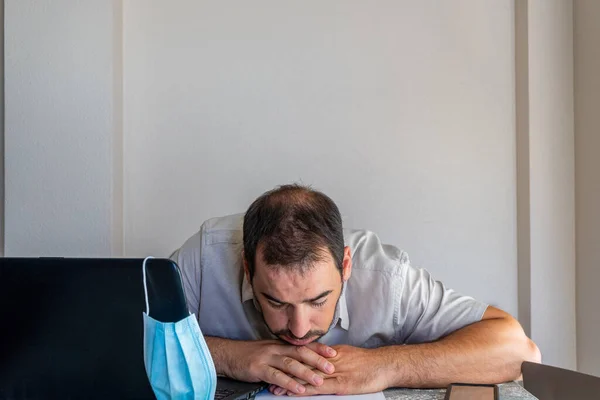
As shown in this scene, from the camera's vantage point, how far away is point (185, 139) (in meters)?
2.37

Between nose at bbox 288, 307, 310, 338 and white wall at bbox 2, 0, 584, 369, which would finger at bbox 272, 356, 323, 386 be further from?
white wall at bbox 2, 0, 584, 369

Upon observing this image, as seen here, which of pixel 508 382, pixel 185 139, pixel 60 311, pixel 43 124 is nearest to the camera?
pixel 60 311

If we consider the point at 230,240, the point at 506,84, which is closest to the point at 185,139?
the point at 230,240

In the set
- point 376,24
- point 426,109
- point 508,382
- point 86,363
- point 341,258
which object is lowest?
point 508,382

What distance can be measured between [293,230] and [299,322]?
204 mm

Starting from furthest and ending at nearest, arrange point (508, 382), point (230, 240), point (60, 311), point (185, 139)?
point (185, 139) → point (230, 240) → point (508, 382) → point (60, 311)

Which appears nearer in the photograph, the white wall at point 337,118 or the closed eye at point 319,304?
the closed eye at point 319,304

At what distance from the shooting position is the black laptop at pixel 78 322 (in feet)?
3.17

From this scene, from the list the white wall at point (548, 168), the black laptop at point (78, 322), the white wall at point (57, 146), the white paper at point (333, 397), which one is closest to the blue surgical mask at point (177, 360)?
the black laptop at point (78, 322)

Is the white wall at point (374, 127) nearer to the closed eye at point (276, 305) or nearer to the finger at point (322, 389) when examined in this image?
the closed eye at point (276, 305)

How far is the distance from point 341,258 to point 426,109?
101 centimetres

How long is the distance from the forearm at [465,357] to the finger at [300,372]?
170 mm

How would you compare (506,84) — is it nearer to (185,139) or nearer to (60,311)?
(185,139)

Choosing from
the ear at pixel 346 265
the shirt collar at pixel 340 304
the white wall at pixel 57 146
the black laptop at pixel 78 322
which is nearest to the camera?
the black laptop at pixel 78 322
